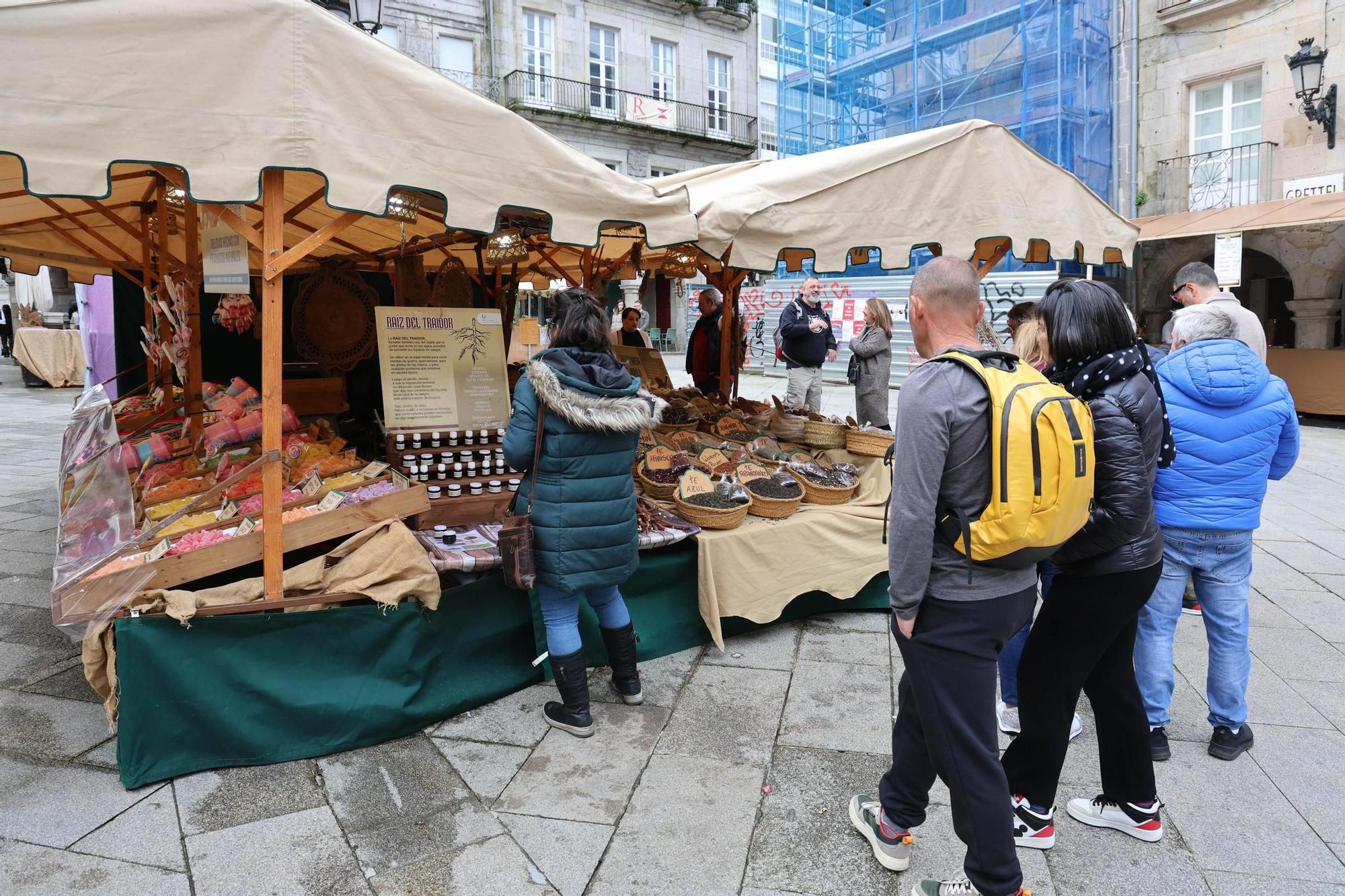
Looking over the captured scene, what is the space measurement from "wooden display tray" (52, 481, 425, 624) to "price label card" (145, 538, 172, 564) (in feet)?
0.14

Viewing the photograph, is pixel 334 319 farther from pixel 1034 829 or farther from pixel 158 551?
pixel 1034 829

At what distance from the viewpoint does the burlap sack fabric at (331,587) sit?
9.35 feet

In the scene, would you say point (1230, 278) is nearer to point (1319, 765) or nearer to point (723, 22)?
point (1319, 765)

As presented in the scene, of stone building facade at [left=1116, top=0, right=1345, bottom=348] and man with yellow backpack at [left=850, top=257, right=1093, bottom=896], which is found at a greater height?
stone building facade at [left=1116, top=0, right=1345, bottom=348]

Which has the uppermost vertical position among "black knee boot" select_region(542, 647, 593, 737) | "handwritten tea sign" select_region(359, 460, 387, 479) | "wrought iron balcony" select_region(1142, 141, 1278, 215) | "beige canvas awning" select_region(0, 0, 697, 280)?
"wrought iron balcony" select_region(1142, 141, 1278, 215)

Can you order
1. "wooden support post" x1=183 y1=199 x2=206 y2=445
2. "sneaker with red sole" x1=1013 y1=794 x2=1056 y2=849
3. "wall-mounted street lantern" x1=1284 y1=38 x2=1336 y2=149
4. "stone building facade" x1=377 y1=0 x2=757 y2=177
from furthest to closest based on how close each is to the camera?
"stone building facade" x1=377 y1=0 x2=757 y2=177, "wall-mounted street lantern" x1=1284 y1=38 x2=1336 y2=149, "wooden support post" x1=183 y1=199 x2=206 y2=445, "sneaker with red sole" x1=1013 y1=794 x2=1056 y2=849

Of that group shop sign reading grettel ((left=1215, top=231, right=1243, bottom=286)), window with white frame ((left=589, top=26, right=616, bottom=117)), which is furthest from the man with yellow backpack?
window with white frame ((left=589, top=26, right=616, bottom=117))

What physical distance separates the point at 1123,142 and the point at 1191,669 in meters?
14.7

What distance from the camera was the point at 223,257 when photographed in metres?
3.67

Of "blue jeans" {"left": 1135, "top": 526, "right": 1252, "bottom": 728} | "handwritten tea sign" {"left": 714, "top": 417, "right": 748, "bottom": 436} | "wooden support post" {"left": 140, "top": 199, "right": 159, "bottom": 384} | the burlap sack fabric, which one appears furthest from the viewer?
"handwritten tea sign" {"left": 714, "top": 417, "right": 748, "bottom": 436}

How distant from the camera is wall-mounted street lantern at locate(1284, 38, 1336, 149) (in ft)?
40.7

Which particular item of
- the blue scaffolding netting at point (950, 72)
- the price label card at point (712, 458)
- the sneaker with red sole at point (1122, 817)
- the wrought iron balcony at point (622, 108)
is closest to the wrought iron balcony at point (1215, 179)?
the blue scaffolding netting at point (950, 72)

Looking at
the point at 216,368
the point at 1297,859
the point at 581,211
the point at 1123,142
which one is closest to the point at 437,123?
the point at 581,211

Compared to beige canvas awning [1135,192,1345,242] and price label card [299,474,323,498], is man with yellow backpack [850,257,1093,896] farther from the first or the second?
beige canvas awning [1135,192,1345,242]
